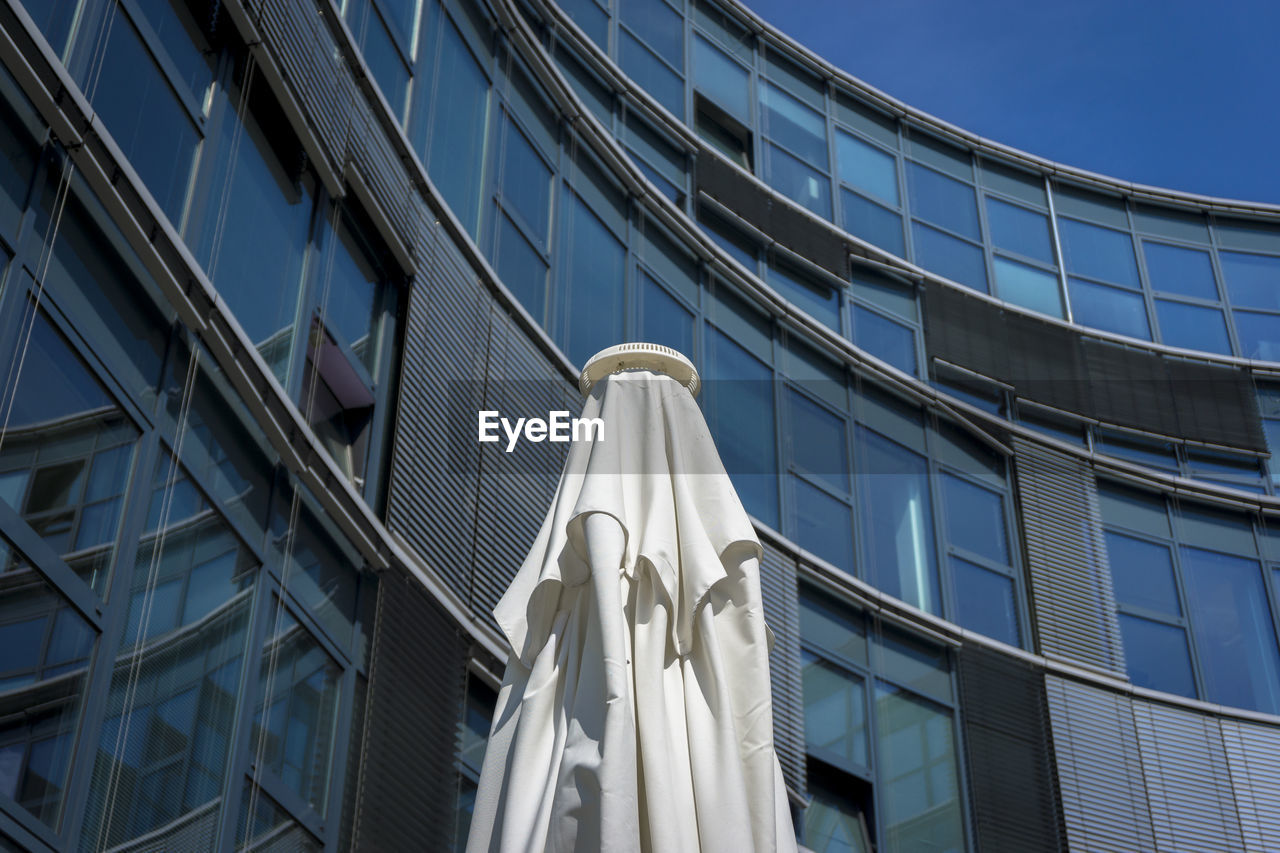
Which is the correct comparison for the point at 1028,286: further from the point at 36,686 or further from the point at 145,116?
the point at 36,686

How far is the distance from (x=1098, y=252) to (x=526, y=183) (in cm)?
1150

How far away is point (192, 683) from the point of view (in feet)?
25.5

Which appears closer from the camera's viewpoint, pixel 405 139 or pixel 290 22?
pixel 290 22

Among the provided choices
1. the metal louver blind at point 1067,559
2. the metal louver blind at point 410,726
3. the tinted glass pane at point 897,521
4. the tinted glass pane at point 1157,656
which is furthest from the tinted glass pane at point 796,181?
the metal louver blind at point 410,726

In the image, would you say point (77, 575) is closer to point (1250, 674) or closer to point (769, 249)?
point (769, 249)

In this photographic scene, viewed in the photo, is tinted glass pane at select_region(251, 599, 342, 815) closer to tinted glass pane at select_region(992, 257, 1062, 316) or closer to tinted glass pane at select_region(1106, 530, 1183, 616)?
tinted glass pane at select_region(1106, 530, 1183, 616)

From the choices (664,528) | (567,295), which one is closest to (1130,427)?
(567,295)

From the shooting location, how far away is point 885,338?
19.5 m

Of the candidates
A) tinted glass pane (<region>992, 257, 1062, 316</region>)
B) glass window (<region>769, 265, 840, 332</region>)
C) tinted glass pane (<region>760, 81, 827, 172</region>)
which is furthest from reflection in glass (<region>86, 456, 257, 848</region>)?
tinted glass pane (<region>992, 257, 1062, 316</region>)

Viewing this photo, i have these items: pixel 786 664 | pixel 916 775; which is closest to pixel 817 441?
pixel 786 664

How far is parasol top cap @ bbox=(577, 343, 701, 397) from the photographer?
209 inches

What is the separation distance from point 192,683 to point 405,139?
5364 millimetres

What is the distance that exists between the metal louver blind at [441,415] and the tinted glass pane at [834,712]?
17.0 feet

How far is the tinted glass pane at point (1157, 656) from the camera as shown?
1819cm
